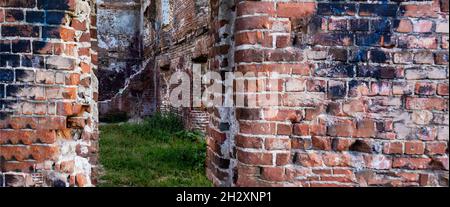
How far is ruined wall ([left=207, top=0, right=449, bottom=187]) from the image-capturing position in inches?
104

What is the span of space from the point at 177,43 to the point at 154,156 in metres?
3.83

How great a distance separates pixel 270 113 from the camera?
2639 mm

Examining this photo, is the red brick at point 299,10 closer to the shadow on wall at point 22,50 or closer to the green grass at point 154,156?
the shadow on wall at point 22,50

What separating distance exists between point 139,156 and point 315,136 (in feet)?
12.2

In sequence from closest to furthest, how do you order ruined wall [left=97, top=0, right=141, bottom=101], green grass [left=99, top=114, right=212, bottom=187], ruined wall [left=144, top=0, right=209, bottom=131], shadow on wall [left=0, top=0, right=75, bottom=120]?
shadow on wall [left=0, top=0, right=75, bottom=120] → green grass [left=99, top=114, right=212, bottom=187] → ruined wall [left=144, top=0, right=209, bottom=131] → ruined wall [left=97, top=0, right=141, bottom=101]

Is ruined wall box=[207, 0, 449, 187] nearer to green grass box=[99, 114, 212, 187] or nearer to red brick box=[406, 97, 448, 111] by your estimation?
red brick box=[406, 97, 448, 111]

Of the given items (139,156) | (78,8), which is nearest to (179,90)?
(139,156)

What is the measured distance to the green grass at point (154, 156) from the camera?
15.7 feet

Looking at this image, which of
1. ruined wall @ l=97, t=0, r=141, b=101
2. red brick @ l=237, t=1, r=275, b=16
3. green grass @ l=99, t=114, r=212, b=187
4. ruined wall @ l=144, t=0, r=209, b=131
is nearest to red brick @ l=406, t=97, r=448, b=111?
red brick @ l=237, t=1, r=275, b=16

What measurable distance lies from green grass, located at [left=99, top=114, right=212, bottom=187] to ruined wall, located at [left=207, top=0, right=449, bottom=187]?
158 centimetres

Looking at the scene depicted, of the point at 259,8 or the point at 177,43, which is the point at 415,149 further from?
the point at 177,43

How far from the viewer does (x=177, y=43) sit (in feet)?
30.3

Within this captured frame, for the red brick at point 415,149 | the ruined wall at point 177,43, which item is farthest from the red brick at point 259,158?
the ruined wall at point 177,43

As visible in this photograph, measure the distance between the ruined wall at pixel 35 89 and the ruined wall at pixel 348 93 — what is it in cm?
111
